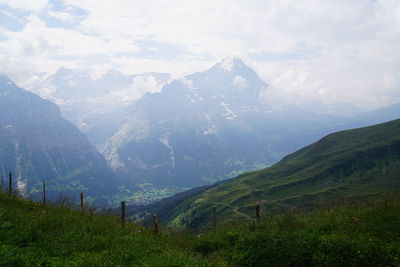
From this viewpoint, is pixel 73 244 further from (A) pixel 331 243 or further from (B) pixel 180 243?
(A) pixel 331 243

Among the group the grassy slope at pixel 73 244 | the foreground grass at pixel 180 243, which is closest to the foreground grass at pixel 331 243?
the foreground grass at pixel 180 243

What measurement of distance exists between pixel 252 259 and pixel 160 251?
6.45 metres

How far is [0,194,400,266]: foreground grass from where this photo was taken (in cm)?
1523

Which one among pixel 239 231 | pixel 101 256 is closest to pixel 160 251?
pixel 101 256

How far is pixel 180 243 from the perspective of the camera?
23531 millimetres

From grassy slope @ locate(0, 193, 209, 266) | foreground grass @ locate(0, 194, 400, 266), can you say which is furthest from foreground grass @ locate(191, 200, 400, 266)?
grassy slope @ locate(0, 193, 209, 266)

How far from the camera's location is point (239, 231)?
26.4 meters

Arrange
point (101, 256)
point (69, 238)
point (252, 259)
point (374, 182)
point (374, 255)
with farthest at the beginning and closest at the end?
point (374, 182)
point (252, 259)
point (69, 238)
point (374, 255)
point (101, 256)

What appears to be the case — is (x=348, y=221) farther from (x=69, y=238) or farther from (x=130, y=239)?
(x=69, y=238)

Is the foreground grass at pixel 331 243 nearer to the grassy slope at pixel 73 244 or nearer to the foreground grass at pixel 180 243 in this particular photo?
the foreground grass at pixel 180 243

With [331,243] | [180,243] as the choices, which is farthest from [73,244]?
[331,243]

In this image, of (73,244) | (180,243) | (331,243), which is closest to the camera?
(73,244)

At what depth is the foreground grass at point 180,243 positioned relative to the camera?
50.0 feet

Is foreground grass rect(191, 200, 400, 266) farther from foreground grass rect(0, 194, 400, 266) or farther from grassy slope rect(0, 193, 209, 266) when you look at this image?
grassy slope rect(0, 193, 209, 266)
